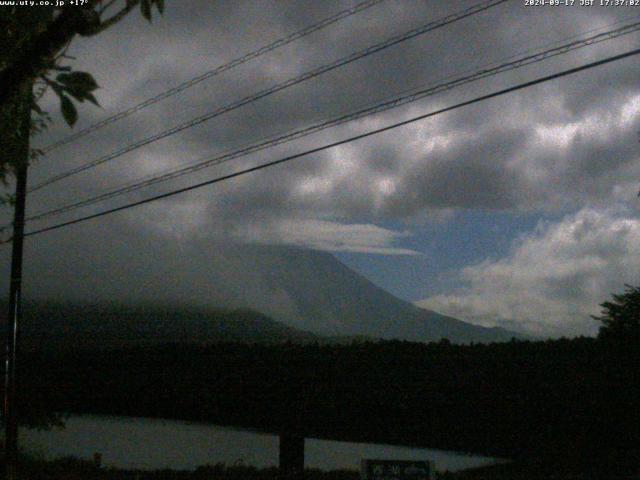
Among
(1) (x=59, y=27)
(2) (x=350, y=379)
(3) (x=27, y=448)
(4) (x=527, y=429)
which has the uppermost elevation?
(1) (x=59, y=27)

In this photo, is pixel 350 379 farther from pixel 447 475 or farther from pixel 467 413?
pixel 447 475

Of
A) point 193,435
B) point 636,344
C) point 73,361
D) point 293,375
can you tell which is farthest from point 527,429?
point 73,361

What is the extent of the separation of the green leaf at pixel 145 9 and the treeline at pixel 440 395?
17855 mm

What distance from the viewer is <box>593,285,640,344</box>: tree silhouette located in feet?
63.0

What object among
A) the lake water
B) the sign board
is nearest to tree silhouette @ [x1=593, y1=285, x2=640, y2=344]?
the lake water

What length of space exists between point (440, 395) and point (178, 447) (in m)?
11.8

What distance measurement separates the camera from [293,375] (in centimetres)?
2406

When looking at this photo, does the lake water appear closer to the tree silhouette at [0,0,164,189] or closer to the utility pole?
the utility pole

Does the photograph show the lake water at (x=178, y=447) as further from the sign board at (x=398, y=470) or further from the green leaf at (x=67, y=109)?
the green leaf at (x=67, y=109)

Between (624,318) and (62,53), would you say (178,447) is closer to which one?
(624,318)

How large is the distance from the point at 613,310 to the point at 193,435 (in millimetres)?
18076

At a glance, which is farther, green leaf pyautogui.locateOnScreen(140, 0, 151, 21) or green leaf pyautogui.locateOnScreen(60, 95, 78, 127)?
green leaf pyautogui.locateOnScreen(140, 0, 151, 21)

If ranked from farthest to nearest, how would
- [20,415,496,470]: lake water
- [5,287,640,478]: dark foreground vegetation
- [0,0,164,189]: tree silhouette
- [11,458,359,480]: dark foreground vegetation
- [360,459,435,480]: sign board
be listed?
[20,415,496,470]: lake water
[5,287,640,478]: dark foreground vegetation
[11,458,359,480]: dark foreground vegetation
[360,459,435,480]: sign board
[0,0,164,189]: tree silhouette

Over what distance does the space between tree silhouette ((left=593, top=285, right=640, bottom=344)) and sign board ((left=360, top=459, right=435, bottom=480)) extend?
1241 centimetres
